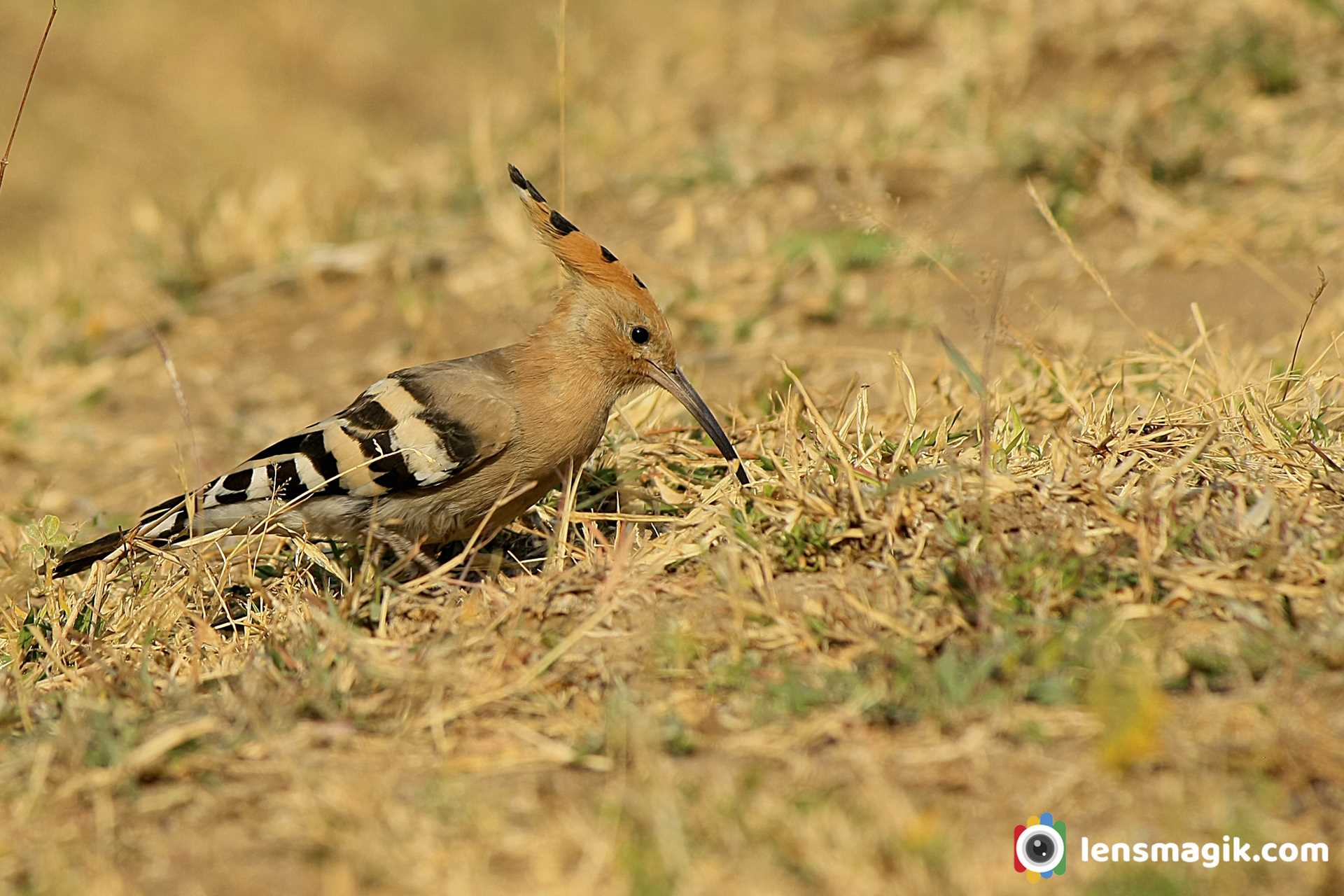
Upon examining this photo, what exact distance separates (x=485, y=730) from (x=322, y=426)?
4.52 ft

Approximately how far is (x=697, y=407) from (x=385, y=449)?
0.75m

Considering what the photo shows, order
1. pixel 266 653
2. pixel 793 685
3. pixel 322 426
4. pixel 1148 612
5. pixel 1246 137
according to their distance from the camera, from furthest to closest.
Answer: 1. pixel 1246 137
2. pixel 322 426
3. pixel 266 653
4. pixel 1148 612
5. pixel 793 685

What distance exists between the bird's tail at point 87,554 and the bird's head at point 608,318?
1130mm

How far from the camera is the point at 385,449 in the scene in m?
3.32

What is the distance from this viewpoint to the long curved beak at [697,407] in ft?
10.7

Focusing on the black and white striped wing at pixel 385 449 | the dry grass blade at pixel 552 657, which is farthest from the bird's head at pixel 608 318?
the dry grass blade at pixel 552 657

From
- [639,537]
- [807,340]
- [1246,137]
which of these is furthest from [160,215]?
[1246,137]

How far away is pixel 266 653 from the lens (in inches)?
106

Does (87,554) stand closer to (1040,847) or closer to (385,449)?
(385,449)

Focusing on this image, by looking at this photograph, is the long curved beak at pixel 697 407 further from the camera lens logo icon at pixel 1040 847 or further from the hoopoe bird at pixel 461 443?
the camera lens logo icon at pixel 1040 847

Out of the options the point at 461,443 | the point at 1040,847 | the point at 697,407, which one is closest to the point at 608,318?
the point at 697,407

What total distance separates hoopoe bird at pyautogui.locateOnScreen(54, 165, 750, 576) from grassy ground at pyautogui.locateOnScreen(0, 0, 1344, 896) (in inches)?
4.2

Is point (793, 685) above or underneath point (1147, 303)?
underneath

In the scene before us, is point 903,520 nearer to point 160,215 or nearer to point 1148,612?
point 1148,612
